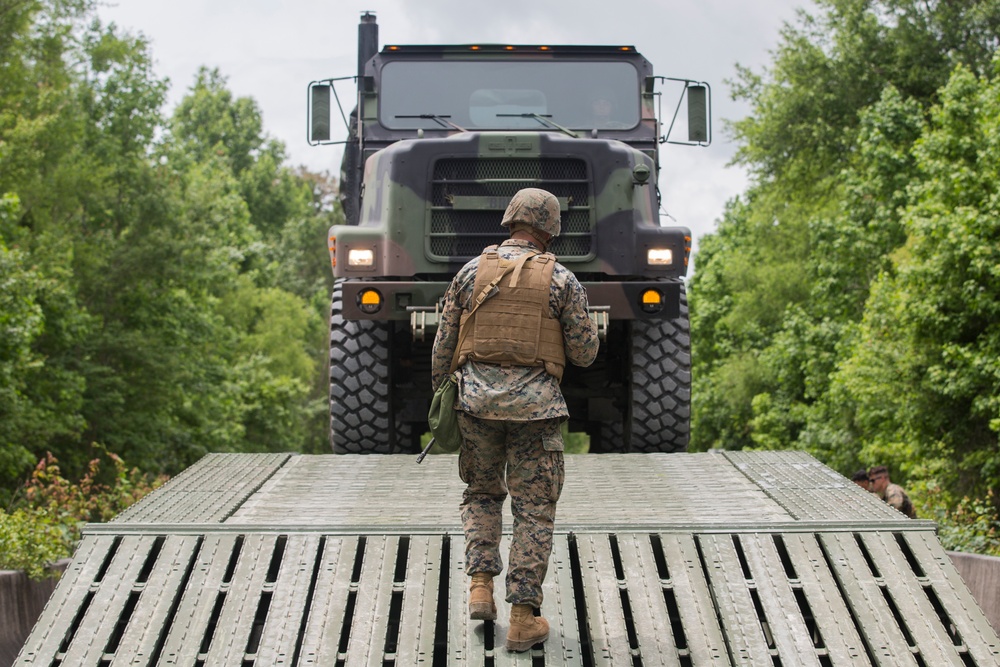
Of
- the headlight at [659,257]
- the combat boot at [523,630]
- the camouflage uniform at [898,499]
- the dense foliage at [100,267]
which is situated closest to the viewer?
the combat boot at [523,630]

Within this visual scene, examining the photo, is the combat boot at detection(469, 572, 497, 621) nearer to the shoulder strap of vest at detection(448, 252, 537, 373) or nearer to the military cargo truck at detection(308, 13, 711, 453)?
the shoulder strap of vest at detection(448, 252, 537, 373)

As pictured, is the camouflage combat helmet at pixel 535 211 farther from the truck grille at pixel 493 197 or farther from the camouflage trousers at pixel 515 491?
the truck grille at pixel 493 197

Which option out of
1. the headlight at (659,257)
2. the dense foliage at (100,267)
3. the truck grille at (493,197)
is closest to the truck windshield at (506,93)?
the truck grille at (493,197)

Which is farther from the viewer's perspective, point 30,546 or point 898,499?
point 898,499

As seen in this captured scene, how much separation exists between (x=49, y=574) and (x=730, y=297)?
2993 centimetres

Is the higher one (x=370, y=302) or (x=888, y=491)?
(x=370, y=302)

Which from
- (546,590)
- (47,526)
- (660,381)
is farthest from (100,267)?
(546,590)

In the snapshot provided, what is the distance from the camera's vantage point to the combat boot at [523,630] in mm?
4984

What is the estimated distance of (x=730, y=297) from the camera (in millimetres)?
36281

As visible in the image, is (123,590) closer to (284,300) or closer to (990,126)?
(990,126)

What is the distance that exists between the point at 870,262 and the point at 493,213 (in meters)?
18.3

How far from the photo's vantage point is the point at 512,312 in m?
5.11

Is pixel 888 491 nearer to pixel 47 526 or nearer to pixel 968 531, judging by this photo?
pixel 968 531

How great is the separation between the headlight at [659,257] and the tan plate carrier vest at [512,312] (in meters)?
3.00
